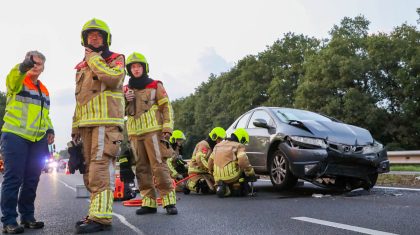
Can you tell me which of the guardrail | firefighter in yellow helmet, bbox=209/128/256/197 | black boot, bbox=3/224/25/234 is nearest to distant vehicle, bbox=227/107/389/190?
firefighter in yellow helmet, bbox=209/128/256/197

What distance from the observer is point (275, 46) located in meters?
56.8

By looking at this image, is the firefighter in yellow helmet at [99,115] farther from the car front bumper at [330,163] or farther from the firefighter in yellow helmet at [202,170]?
the firefighter in yellow helmet at [202,170]

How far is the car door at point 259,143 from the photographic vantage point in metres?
8.86

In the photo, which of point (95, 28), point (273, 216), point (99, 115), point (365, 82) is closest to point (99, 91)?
point (99, 115)

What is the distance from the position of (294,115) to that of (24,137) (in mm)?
5095

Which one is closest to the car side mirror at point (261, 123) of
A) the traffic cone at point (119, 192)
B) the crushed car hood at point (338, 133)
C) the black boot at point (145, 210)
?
the crushed car hood at point (338, 133)

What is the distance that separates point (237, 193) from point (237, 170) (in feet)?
1.36

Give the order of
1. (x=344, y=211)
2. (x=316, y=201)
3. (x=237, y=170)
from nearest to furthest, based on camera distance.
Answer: (x=344, y=211) → (x=316, y=201) → (x=237, y=170)

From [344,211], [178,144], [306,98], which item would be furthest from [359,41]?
[344,211]

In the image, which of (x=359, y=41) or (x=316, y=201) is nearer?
(x=316, y=201)

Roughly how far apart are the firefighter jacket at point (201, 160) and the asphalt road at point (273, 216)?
1264 millimetres

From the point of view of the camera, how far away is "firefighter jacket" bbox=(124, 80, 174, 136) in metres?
6.36

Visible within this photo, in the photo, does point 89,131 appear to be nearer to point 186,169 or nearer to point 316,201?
point 316,201

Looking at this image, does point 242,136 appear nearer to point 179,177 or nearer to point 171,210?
point 179,177
